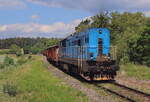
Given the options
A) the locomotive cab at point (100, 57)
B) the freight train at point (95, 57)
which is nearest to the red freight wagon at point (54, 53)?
the freight train at point (95, 57)

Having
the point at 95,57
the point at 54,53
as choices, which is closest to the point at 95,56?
the point at 95,57

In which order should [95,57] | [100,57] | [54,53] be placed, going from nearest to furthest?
[100,57], [95,57], [54,53]

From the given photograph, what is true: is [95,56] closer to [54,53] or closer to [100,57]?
[100,57]

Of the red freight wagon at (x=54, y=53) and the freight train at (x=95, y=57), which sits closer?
the freight train at (x=95, y=57)

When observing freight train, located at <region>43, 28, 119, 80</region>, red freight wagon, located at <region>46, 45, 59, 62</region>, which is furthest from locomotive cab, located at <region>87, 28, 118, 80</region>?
red freight wagon, located at <region>46, 45, 59, 62</region>

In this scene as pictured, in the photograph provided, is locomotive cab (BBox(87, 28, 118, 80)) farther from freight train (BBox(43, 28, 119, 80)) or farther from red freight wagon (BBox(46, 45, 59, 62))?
red freight wagon (BBox(46, 45, 59, 62))

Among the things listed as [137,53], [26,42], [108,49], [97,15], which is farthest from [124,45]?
[26,42]

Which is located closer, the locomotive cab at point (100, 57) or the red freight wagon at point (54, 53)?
the locomotive cab at point (100, 57)

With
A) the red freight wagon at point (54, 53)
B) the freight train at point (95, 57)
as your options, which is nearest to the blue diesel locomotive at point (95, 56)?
the freight train at point (95, 57)

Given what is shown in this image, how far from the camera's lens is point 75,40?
23250 millimetres

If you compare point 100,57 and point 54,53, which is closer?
point 100,57

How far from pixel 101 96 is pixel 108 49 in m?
7.06

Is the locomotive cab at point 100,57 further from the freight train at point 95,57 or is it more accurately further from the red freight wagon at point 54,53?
the red freight wagon at point 54,53

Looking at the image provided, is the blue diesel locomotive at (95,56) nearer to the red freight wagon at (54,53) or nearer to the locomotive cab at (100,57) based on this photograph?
the locomotive cab at (100,57)
